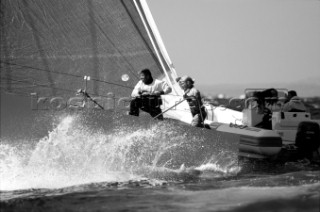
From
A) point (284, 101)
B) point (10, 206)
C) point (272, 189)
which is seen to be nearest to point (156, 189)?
point (272, 189)

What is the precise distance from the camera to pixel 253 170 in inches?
367

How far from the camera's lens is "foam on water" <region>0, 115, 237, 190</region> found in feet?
24.4

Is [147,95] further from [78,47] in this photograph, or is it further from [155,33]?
[155,33]

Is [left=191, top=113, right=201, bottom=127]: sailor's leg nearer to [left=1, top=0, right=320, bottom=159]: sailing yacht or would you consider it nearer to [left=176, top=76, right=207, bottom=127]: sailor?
[left=176, top=76, right=207, bottom=127]: sailor

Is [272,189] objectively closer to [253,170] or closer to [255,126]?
[253,170]

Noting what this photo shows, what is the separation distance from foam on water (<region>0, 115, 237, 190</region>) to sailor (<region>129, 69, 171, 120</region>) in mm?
725

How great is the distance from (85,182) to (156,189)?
846 mm

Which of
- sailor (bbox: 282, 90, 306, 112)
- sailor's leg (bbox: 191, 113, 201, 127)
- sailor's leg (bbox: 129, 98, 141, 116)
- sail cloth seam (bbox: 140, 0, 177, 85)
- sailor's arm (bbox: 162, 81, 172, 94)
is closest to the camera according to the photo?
sailor's leg (bbox: 129, 98, 141, 116)

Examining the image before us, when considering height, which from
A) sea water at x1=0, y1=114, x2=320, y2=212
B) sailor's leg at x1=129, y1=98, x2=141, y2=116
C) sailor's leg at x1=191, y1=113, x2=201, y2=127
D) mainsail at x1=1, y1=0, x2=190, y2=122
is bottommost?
sea water at x1=0, y1=114, x2=320, y2=212

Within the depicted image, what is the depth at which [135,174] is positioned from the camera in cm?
805

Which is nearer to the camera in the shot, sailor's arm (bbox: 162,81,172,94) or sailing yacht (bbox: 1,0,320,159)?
sailing yacht (bbox: 1,0,320,159)

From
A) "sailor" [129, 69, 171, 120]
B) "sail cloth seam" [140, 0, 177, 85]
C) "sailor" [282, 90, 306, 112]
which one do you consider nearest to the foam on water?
"sailor" [129, 69, 171, 120]

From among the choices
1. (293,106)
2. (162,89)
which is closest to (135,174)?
(162,89)

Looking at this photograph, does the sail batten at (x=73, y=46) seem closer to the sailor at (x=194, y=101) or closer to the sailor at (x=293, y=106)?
the sailor at (x=194, y=101)
